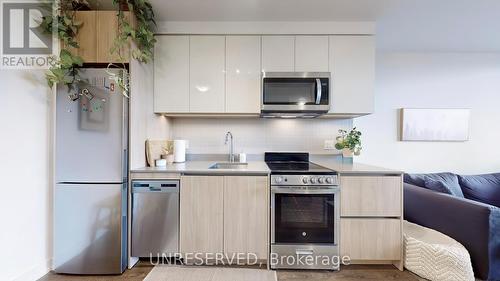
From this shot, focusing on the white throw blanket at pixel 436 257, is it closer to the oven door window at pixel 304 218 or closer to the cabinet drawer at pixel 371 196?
the cabinet drawer at pixel 371 196

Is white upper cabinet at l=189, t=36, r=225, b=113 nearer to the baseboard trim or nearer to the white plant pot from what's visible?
the white plant pot

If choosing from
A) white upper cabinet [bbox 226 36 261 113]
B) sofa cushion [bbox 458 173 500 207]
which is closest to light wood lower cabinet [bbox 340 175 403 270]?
white upper cabinet [bbox 226 36 261 113]

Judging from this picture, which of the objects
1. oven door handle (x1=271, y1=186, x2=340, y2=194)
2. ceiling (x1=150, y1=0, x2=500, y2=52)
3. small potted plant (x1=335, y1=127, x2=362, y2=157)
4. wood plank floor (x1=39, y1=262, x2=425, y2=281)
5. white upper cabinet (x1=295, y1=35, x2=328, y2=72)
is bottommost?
wood plank floor (x1=39, y1=262, x2=425, y2=281)

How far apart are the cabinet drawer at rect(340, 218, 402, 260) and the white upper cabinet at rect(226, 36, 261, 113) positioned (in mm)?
1394

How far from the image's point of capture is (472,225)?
1.80 meters

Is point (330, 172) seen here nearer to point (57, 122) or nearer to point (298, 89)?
Result: point (298, 89)

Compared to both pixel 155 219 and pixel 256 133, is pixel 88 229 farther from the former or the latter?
pixel 256 133

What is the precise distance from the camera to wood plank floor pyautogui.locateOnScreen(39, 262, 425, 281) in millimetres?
1861

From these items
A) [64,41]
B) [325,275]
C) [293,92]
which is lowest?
[325,275]

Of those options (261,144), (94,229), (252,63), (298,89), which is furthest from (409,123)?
(94,229)

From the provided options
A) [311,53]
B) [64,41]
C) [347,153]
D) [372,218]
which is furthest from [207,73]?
[372,218]

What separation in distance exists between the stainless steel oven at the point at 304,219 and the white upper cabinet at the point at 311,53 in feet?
3.67

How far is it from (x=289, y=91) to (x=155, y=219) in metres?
1.72

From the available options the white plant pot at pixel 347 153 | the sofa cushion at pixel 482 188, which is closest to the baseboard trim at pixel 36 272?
the white plant pot at pixel 347 153
